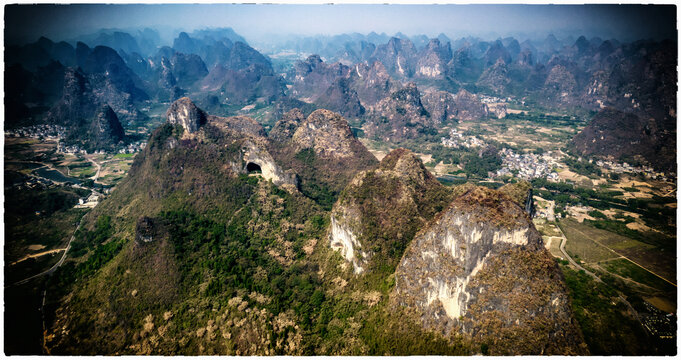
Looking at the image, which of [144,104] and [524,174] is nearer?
[524,174]

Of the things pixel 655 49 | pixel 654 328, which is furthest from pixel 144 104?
pixel 655 49

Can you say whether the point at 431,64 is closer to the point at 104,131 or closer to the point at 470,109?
the point at 470,109

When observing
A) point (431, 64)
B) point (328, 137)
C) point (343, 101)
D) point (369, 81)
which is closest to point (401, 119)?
point (343, 101)

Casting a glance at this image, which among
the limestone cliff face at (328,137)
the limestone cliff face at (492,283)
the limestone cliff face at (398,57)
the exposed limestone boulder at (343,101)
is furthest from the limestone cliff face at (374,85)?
the limestone cliff face at (492,283)

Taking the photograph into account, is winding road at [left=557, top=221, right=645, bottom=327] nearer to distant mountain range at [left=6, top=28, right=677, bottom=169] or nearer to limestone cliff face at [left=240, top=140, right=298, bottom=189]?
limestone cliff face at [left=240, top=140, right=298, bottom=189]

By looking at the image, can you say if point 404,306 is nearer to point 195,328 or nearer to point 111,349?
point 195,328

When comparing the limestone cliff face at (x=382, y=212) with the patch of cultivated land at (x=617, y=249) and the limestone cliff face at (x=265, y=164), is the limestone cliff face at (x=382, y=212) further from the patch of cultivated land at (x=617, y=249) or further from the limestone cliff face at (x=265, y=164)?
the patch of cultivated land at (x=617, y=249)

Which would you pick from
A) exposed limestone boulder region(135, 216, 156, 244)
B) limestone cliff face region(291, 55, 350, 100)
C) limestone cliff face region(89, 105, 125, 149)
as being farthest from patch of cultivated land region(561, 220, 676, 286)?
limestone cliff face region(291, 55, 350, 100)
